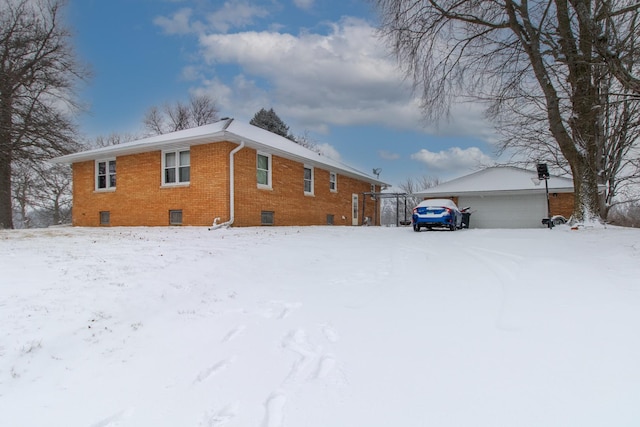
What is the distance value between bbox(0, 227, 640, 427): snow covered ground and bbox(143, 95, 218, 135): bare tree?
1413 inches

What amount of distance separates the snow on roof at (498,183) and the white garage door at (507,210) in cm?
68

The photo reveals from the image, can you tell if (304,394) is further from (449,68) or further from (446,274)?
(449,68)

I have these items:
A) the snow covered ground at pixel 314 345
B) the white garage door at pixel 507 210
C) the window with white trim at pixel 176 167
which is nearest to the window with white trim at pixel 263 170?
the window with white trim at pixel 176 167

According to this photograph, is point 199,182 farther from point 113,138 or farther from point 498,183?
point 113,138

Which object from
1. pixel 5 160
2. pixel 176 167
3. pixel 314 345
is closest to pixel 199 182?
pixel 176 167

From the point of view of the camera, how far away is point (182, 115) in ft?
128

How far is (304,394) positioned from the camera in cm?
254

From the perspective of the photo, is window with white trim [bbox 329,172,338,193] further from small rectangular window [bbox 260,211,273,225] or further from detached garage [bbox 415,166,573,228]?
detached garage [bbox 415,166,573,228]

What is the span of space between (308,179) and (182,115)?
2600cm

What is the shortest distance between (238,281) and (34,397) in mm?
2825

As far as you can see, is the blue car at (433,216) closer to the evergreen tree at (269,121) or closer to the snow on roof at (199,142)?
the snow on roof at (199,142)

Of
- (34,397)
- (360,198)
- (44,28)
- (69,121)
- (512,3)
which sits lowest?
(34,397)

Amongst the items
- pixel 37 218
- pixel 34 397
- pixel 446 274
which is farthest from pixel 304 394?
pixel 37 218

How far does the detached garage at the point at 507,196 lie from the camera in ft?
70.9
